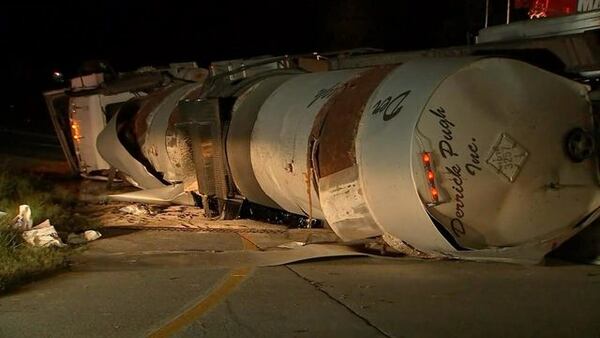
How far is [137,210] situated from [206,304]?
5.32 metres

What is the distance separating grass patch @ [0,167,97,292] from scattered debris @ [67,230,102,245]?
0.35 meters

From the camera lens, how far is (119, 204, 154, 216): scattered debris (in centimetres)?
1023

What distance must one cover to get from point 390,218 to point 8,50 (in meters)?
45.6

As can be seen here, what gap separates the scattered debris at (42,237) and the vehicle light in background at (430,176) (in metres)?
4.02

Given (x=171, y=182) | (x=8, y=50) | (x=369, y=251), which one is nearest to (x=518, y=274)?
(x=369, y=251)

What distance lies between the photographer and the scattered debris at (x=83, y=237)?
780cm

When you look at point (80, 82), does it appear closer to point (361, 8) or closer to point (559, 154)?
point (559, 154)

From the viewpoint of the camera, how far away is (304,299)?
541cm

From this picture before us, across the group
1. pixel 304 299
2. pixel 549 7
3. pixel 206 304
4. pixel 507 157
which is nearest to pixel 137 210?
pixel 206 304

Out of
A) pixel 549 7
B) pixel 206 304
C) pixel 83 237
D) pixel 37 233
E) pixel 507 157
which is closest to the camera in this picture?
pixel 206 304

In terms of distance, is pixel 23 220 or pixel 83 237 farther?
pixel 83 237

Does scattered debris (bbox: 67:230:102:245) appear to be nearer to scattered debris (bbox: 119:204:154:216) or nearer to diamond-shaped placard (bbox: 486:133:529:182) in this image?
scattered debris (bbox: 119:204:154:216)

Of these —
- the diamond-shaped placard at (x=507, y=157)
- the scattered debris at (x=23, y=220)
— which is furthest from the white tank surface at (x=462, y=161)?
the scattered debris at (x=23, y=220)

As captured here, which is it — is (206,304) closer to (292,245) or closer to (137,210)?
(292,245)
